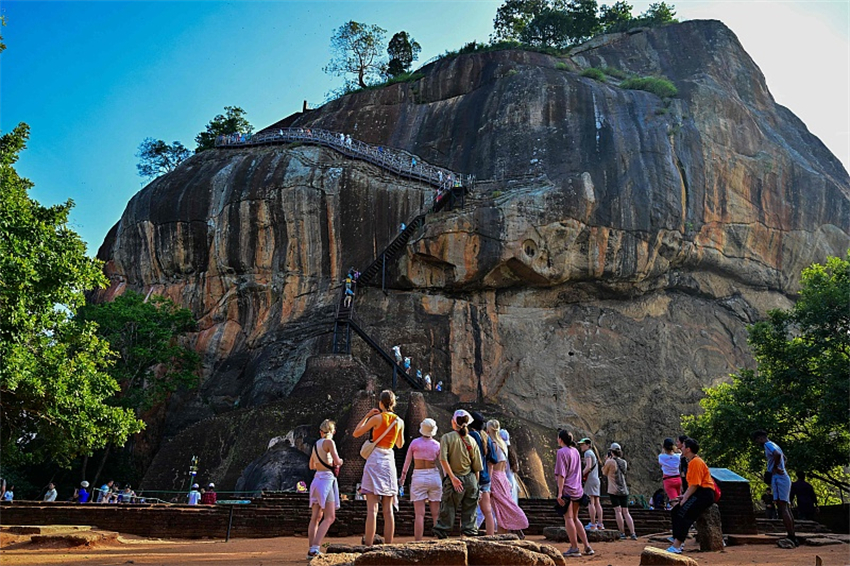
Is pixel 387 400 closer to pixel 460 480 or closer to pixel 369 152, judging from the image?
pixel 460 480

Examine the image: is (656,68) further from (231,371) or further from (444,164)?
(231,371)

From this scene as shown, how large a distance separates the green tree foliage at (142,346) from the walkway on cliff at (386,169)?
675cm

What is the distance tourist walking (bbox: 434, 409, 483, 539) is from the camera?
8453mm

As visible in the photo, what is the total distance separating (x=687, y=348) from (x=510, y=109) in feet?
42.7

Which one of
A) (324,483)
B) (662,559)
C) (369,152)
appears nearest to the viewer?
(662,559)

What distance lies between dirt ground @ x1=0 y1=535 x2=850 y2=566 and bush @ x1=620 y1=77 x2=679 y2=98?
28.8 metres

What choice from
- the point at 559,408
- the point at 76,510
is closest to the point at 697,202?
the point at 559,408

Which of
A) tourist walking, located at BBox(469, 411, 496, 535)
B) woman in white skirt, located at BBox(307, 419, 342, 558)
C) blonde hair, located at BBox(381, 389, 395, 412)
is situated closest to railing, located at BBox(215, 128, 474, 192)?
tourist walking, located at BBox(469, 411, 496, 535)

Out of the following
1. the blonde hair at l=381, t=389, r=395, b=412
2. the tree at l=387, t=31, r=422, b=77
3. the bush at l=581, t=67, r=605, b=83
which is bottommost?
the blonde hair at l=381, t=389, r=395, b=412

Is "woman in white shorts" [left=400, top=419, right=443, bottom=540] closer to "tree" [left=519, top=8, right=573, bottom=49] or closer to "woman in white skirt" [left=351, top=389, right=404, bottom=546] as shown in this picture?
"woman in white skirt" [left=351, top=389, right=404, bottom=546]

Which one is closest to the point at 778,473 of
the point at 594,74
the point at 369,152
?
the point at 369,152

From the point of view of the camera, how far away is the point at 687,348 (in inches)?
1245

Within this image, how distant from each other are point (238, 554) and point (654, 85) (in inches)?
1263

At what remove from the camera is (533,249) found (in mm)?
30406
